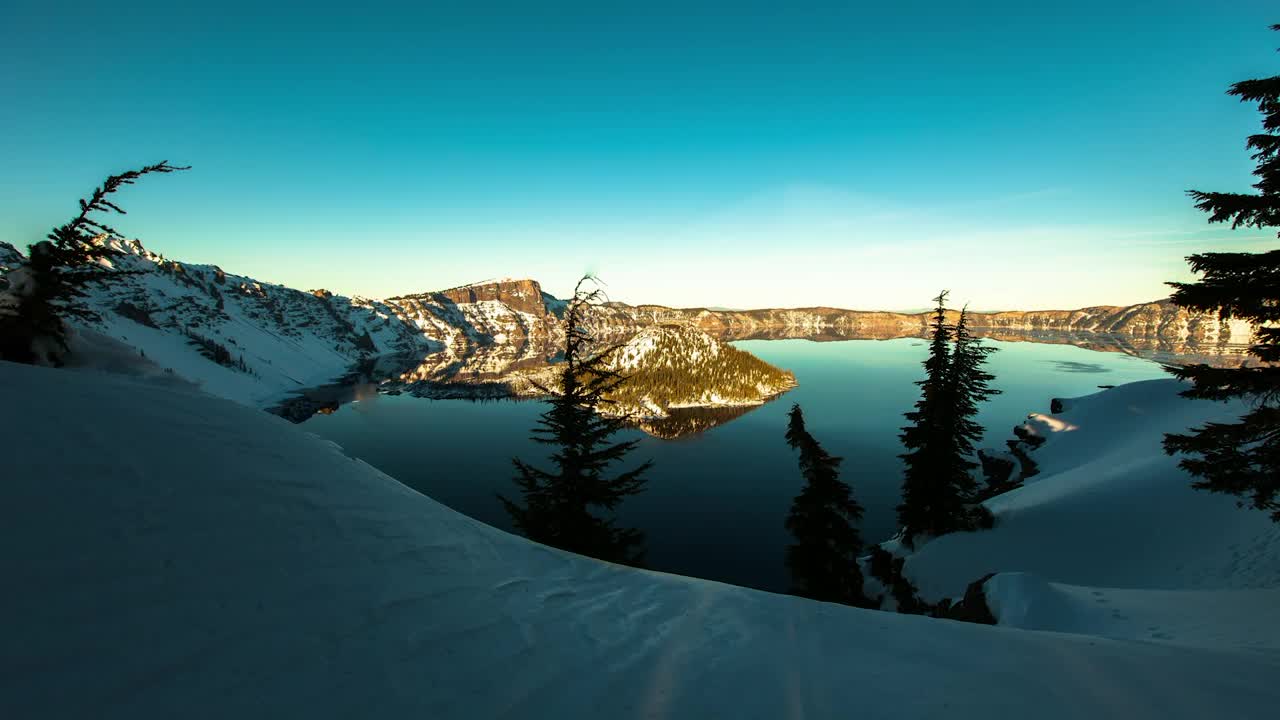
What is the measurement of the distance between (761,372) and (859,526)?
87.4m

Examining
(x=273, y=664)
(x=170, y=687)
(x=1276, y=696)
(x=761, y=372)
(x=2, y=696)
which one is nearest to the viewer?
(x=2, y=696)

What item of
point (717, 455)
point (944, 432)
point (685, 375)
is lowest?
point (717, 455)

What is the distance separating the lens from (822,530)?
67.8 feet

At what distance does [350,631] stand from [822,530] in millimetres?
21028

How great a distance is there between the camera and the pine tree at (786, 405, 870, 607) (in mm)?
20438

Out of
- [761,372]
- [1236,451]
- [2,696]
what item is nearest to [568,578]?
[2,696]

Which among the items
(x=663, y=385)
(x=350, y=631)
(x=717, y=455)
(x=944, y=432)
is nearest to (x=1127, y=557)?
(x=944, y=432)

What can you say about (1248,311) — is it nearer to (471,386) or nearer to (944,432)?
(944,432)

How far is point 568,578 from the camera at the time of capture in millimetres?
6688

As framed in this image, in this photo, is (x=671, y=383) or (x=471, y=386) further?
(x=471, y=386)

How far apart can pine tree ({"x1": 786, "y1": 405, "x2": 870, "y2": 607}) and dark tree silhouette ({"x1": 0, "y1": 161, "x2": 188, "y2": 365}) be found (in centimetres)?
2172

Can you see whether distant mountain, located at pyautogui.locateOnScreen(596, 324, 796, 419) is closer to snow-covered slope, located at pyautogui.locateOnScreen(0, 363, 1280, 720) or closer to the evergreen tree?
the evergreen tree

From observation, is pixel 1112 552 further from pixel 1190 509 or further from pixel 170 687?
pixel 170 687

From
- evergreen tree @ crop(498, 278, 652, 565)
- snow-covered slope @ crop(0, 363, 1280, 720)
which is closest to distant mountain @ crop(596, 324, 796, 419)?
evergreen tree @ crop(498, 278, 652, 565)
